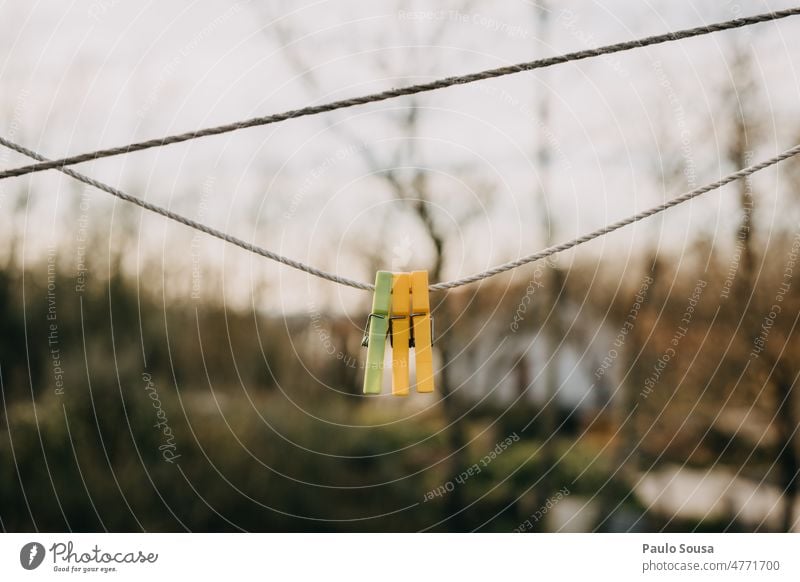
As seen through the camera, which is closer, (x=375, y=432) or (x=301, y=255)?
(x=301, y=255)

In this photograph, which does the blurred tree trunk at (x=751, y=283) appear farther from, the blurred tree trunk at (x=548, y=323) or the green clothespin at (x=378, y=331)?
the green clothespin at (x=378, y=331)

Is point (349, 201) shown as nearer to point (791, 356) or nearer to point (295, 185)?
point (295, 185)

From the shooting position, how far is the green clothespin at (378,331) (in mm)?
1245

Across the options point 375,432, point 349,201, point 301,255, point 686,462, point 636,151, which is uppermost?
point 636,151

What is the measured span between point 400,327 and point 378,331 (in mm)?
54

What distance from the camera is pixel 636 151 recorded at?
107 inches

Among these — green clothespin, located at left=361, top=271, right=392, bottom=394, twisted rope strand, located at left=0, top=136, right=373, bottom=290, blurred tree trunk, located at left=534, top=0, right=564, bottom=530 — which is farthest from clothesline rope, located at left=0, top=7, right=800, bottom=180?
blurred tree trunk, located at left=534, top=0, right=564, bottom=530

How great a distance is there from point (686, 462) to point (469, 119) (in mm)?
2020

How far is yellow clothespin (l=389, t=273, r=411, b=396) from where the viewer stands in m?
1.27

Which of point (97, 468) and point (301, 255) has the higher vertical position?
point (301, 255)

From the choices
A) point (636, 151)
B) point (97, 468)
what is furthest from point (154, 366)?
point (636, 151)

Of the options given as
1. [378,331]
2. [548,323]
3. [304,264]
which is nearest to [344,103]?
[304,264]

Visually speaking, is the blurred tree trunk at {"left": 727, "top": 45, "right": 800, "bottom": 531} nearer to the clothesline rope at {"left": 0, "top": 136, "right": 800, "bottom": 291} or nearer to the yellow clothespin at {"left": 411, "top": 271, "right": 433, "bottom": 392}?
the clothesline rope at {"left": 0, "top": 136, "right": 800, "bottom": 291}
